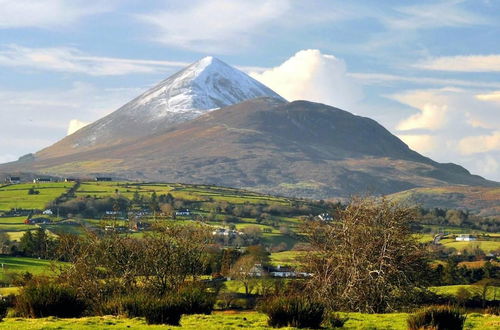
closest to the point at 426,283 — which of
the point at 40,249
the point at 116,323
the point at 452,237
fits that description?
the point at 116,323

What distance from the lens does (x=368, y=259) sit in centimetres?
3897

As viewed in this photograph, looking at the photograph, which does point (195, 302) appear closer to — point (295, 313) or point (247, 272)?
point (295, 313)

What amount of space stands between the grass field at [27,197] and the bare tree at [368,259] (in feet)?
441

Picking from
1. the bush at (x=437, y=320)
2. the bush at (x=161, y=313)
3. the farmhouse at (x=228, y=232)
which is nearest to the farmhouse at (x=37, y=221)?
the farmhouse at (x=228, y=232)

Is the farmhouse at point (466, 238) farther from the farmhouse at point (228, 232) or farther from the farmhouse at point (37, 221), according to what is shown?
the farmhouse at point (37, 221)

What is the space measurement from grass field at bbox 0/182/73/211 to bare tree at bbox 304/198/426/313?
441 feet

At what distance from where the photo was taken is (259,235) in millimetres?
145500

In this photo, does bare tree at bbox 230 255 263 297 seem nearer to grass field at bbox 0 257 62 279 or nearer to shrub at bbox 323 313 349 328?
grass field at bbox 0 257 62 279

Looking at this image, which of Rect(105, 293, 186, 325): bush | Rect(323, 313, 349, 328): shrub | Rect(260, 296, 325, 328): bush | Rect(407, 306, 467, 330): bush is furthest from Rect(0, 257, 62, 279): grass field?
Rect(407, 306, 467, 330): bush

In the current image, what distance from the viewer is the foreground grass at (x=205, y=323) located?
79.3 ft

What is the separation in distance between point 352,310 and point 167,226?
12065 mm

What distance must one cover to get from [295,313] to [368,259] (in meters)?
14.5

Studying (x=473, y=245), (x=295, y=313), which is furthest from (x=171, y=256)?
(x=473, y=245)

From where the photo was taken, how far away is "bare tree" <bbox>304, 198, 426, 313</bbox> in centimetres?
3784
